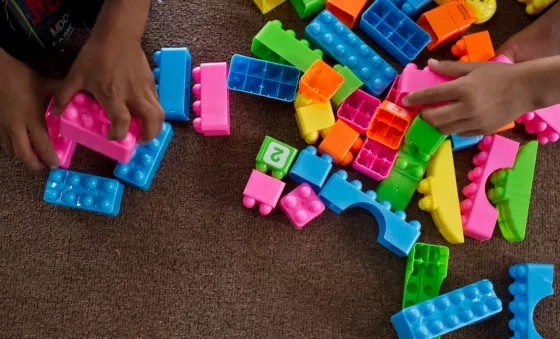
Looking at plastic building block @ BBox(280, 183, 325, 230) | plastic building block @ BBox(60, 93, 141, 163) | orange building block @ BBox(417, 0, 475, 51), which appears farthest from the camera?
orange building block @ BBox(417, 0, 475, 51)

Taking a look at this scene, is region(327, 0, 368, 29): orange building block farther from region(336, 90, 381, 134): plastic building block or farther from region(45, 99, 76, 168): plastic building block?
region(45, 99, 76, 168): plastic building block

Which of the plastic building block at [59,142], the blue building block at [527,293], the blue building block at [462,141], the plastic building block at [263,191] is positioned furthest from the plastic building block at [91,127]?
the blue building block at [527,293]

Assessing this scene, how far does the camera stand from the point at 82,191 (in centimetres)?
91

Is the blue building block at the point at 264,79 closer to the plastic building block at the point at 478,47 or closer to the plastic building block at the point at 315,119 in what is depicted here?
the plastic building block at the point at 315,119

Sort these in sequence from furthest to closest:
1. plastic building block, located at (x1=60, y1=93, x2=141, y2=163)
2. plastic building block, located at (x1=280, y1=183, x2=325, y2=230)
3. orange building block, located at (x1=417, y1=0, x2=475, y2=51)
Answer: orange building block, located at (x1=417, y1=0, x2=475, y2=51)
plastic building block, located at (x1=280, y1=183, x2=325, y2=230)
plastic building block, located at (x1=60, y1=93, x2=141, y2=163)

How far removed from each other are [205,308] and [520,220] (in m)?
0.56

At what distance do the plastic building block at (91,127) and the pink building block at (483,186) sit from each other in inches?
22.7

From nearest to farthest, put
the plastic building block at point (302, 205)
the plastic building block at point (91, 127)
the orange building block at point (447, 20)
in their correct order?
1. the plastic building block at point (91, 127)
2. the plastic building block at point (302, 205)
3. the orange building block at point (447, 20)

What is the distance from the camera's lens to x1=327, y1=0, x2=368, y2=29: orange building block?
102cm

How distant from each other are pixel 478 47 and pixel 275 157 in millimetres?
431

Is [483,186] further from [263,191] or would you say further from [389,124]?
[263,191]

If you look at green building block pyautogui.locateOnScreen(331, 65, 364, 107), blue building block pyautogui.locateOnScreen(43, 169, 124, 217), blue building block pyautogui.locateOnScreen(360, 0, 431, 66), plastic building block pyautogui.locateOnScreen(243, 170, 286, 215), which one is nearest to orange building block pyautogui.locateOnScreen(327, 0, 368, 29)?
blue building block pyautogui.locateOnScreen(360, 0, 431, 66)

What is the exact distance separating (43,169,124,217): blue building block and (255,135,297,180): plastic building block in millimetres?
240

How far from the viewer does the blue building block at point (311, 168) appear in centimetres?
94
